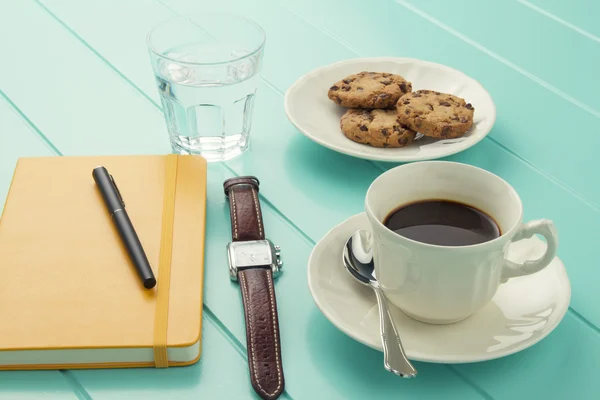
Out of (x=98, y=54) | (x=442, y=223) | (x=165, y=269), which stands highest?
(x=442, y=223)

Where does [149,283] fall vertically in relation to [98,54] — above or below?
above

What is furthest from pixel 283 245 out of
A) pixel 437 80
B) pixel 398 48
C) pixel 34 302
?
pixel 398 48

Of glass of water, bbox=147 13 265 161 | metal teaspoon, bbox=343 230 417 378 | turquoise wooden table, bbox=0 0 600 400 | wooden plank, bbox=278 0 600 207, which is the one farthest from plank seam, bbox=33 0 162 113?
metal teaspoon, bbox=343 230 417 378

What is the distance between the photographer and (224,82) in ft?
3.55

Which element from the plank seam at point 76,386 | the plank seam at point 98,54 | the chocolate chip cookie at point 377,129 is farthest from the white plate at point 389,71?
the plank seam at point 76,386

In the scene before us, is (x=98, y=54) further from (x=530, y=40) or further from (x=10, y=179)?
(x=530, y=40)

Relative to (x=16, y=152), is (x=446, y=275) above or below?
above

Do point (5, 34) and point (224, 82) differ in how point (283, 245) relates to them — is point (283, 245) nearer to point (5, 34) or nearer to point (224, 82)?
point (224, 82)

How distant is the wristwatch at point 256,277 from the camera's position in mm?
784

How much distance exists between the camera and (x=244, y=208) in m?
0.98

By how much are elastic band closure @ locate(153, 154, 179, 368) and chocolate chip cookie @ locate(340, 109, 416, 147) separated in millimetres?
248

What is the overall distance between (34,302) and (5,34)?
0.76m

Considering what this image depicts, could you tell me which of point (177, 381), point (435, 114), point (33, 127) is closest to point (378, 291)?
point (177, 381)

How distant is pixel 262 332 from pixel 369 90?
1.47 ft
